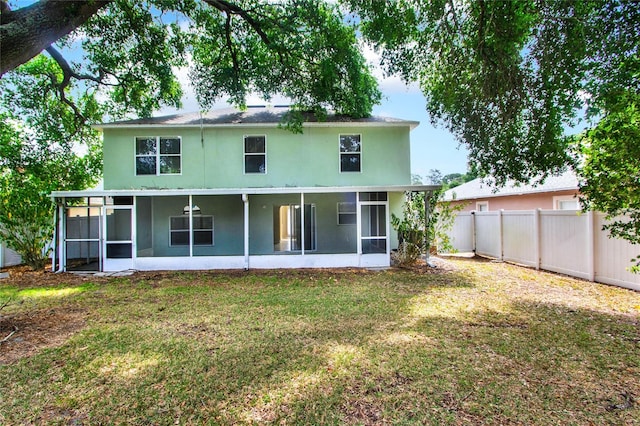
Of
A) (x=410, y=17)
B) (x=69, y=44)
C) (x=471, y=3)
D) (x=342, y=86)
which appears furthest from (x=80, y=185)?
(x=471, y=3)

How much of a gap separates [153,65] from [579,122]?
41.9 ft

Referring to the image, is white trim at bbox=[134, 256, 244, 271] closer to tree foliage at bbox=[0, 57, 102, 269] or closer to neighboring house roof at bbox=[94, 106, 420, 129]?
tree foliage at bbox=[0, 57, 102, 269]

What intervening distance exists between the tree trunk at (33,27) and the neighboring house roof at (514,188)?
10.9 meters

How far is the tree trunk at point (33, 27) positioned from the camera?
5.25 m

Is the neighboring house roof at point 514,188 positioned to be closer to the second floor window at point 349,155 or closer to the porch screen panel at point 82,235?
the second floor window at point 349,155

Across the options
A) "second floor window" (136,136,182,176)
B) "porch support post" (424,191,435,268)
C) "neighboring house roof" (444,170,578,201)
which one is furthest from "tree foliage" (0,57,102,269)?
"neighboring house roof" (444,170,578,201)

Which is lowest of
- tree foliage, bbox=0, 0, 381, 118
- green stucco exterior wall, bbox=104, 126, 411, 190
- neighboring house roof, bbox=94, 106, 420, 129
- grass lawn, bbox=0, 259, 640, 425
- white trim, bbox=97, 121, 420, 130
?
grass lawn, bbox=0, 259, 640, 425

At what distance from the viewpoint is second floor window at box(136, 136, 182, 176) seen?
13156mm

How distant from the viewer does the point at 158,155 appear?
13188 millimetres

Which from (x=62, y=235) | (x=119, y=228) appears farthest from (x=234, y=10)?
(x=62, y=235)

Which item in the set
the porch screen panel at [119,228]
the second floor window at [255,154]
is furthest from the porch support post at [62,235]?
the second floor window at [255,154]

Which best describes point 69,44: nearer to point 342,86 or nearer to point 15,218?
point 15,218

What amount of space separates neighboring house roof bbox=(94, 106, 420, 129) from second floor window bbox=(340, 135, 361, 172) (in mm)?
709

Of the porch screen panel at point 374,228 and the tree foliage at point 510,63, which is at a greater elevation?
the tree foliage at point 510,63
